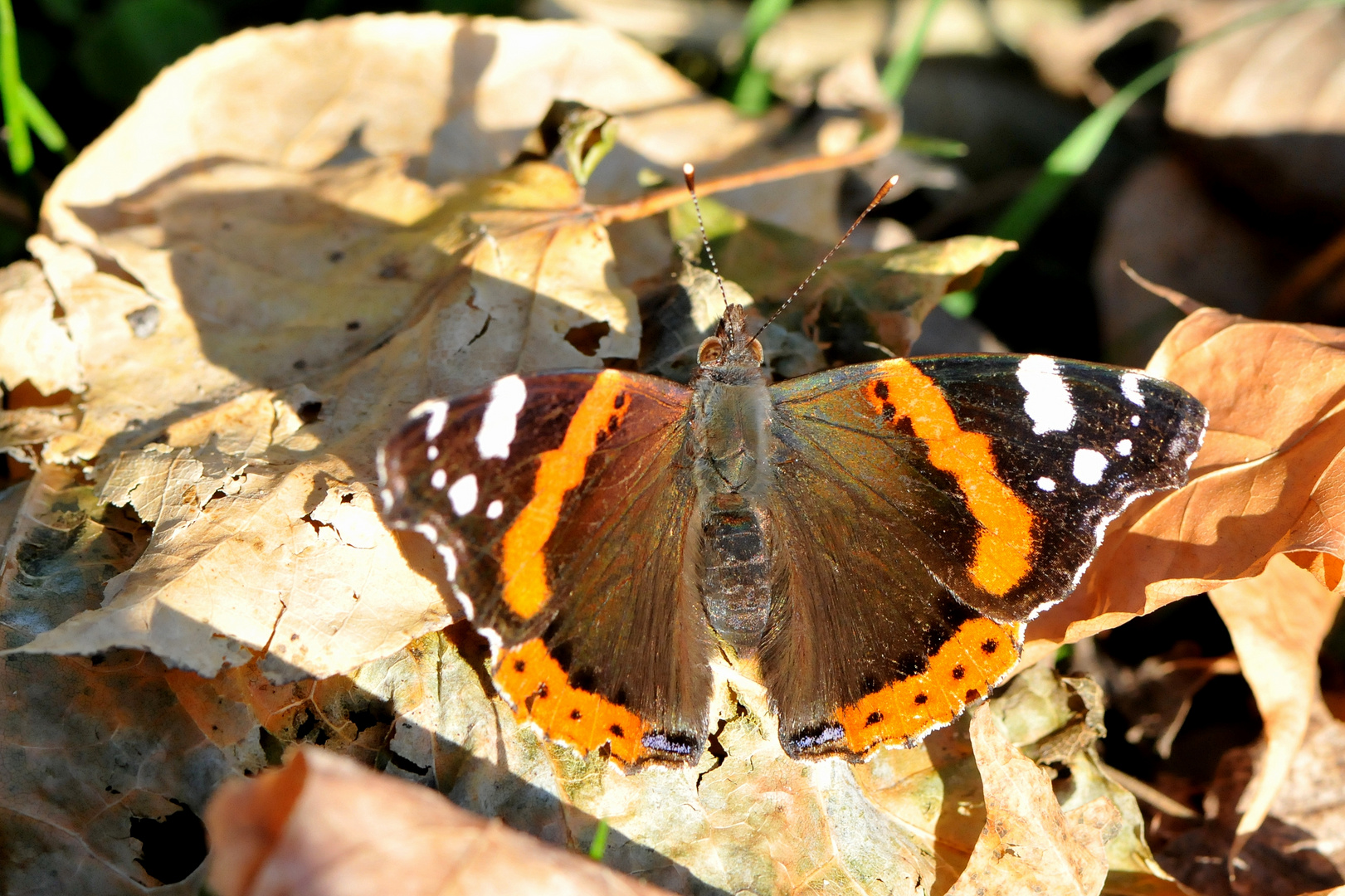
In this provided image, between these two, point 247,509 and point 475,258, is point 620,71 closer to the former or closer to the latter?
point 475,258

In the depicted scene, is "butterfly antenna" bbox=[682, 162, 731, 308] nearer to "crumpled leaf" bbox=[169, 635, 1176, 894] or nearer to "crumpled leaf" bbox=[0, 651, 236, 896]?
"crumpled leaf" bbox=[169, 635, 1176, 894]

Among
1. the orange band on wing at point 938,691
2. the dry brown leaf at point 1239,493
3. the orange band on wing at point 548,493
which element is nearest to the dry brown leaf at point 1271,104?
the dry brown leaf at point 1239,493

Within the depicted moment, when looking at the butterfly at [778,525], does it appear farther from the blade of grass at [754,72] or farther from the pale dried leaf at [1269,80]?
the pale dried leaf at [1269,80]

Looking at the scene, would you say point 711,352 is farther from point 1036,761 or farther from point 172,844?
point 172,844

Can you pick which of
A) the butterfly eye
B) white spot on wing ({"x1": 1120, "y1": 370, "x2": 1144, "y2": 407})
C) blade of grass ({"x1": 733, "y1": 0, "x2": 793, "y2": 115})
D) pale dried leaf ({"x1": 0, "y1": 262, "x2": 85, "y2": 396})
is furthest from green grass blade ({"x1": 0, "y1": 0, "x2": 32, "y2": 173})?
white spot on wing ({"x1": 1120, "y1": 370, "x2": 1144, "y2": 407})

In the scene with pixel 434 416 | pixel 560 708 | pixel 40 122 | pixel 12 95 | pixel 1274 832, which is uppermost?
pixel 12 95

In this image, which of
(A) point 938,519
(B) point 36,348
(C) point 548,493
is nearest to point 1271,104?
(A) point 938,519
